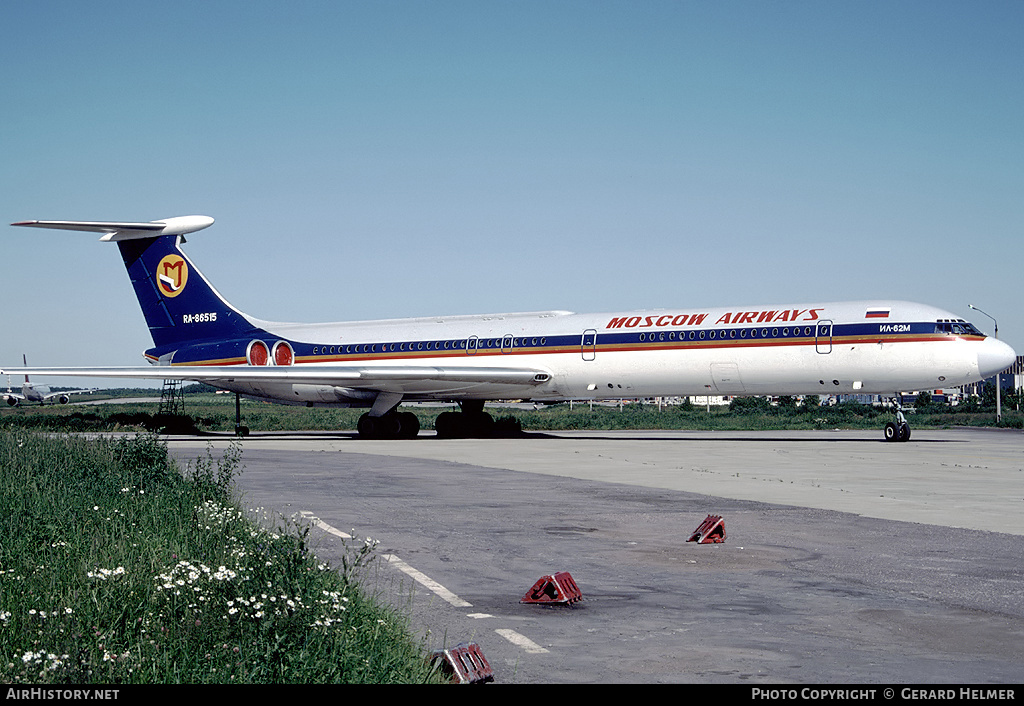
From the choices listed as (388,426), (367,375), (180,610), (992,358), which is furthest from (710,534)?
(388,426)

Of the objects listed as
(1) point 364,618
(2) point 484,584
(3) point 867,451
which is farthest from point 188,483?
(3) point 867,451

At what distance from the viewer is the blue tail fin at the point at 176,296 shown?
129 ft

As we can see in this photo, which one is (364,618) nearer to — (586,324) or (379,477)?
(379,477)

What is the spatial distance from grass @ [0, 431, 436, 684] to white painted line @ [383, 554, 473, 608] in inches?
19.8

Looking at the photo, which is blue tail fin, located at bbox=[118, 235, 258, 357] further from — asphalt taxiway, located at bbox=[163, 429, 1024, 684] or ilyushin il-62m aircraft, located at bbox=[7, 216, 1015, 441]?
asphalt taxiway, located at bbox=[163, 429, 1024, 684]

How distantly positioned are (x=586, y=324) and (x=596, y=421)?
1990 centimetres

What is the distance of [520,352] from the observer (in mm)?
34125

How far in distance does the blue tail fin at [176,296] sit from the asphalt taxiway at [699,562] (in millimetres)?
20603

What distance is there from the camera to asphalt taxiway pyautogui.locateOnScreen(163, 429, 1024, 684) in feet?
19.8

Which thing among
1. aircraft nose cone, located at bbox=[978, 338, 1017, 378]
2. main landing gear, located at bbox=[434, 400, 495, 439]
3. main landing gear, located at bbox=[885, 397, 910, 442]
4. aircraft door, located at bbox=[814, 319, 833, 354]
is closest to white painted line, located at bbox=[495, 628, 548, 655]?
aircraft door, located at bbox=[814, 319, 833, 354]

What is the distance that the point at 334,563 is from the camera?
9.09m

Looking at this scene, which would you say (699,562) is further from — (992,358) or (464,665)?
(992,358)

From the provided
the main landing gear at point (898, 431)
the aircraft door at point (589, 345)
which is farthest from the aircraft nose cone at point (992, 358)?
the aircraft door at point (589, 345)

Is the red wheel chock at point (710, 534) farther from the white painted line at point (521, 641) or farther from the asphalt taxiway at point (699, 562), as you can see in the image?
the white painted line at point (521, 641)
